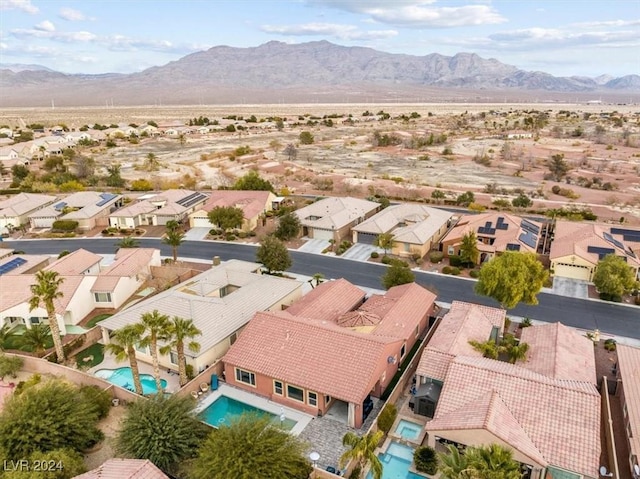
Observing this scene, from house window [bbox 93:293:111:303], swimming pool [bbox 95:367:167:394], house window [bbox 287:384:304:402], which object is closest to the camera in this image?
house window [bbox 287:384:304:402]

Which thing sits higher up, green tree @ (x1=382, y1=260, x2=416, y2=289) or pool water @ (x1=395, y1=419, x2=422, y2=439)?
green tree @ (x1=382, y1=260, x2=416, y2=289)

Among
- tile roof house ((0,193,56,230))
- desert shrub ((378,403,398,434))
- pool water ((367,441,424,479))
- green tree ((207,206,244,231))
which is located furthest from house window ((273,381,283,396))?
tile roof house ((0,193,56,230))

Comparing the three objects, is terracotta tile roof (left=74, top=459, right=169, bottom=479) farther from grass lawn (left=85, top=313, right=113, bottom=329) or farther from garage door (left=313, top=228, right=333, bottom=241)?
garage door (left=313, top=228, right=333, bottom=241)

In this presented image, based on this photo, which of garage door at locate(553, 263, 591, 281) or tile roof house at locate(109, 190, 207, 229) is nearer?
garage door at locate(553, 263, 591, 281)

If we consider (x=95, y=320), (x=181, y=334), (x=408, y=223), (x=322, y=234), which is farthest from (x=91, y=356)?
(x=408, y=223)

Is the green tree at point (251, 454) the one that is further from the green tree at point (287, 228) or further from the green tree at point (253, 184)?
the green tree at point (253, 184)

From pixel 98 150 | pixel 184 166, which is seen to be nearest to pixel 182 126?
pixel 98 150

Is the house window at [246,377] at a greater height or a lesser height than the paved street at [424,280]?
greater

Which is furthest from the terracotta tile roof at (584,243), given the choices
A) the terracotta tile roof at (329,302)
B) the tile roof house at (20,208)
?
the tile roof house at (20,208)
